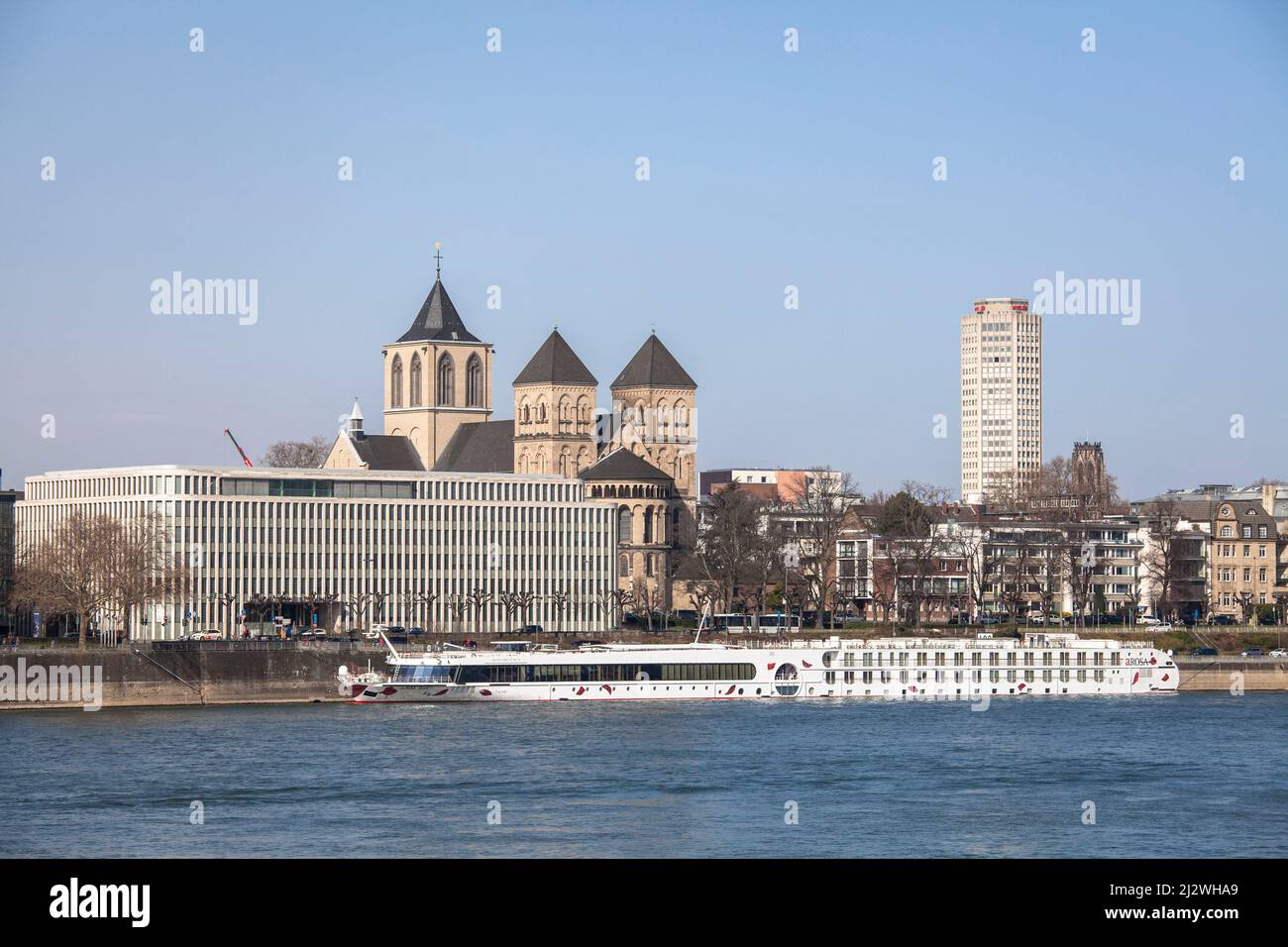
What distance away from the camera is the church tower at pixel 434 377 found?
156m

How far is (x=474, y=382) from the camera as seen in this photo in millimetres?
158375

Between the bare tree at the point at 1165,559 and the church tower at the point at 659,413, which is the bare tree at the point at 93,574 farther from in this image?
the bare tree at the point at 1165,559

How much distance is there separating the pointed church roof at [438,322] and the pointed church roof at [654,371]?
1333 centimetres

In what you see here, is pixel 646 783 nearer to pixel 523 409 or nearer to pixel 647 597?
pixel 647 597

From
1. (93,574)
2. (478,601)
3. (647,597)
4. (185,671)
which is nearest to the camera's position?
(185,671)

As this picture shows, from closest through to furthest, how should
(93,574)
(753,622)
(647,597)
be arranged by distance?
1. (93,574)
2. (753,622)
3. (647,597)

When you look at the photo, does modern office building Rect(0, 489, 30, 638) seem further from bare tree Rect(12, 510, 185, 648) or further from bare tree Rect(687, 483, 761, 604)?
bare tree Rect(687, 483, 761, 604)

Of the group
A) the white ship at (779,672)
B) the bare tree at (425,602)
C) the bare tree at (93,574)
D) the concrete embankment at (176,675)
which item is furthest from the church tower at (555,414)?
the concrete embankment at (176,675)

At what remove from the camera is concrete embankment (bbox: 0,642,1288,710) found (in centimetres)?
8669

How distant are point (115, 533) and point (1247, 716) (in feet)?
189

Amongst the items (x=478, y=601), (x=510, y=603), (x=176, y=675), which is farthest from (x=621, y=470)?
(x=176, y=675)

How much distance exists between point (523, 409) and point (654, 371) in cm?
1218

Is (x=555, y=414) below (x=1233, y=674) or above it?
above
